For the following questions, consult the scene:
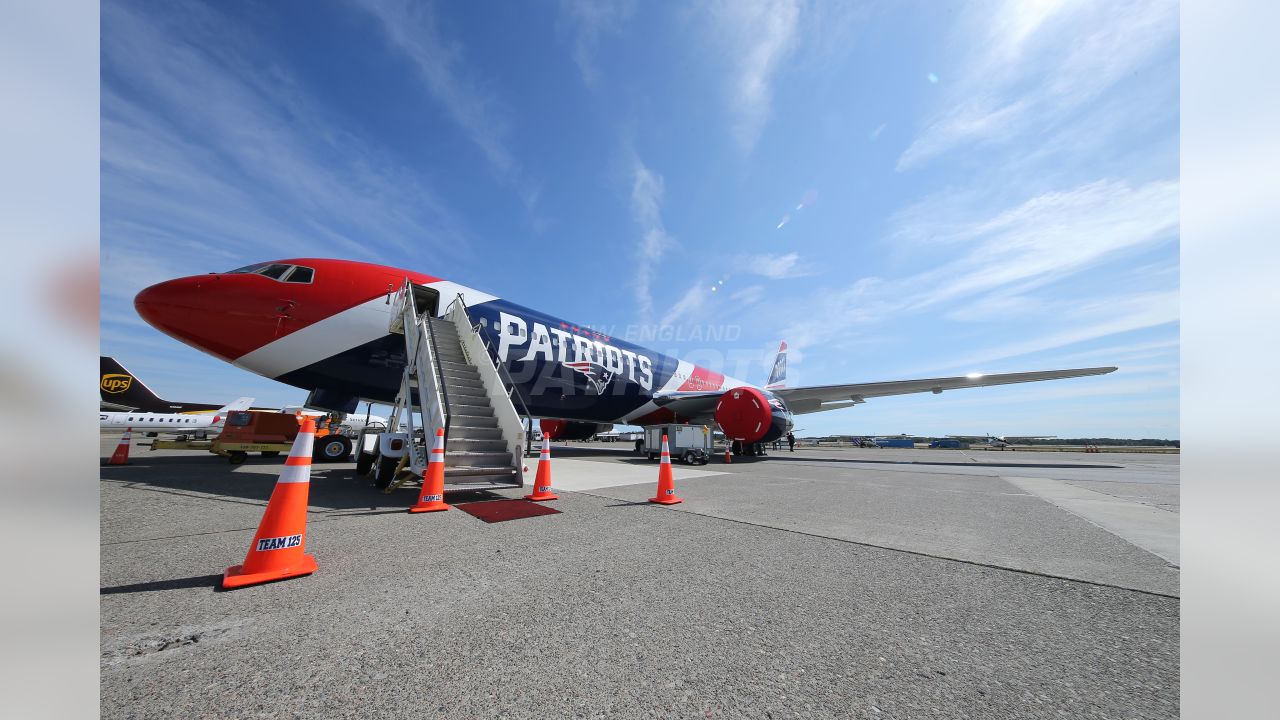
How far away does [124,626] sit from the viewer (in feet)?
6.41

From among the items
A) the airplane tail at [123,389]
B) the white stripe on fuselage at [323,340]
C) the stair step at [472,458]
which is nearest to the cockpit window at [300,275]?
the white stripe on fuselage at [323,340]

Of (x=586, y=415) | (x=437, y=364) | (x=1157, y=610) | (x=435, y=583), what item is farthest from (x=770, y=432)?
(x=435, y=583)

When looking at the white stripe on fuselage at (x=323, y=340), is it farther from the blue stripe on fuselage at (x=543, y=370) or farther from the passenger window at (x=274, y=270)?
the passenger window at (x=274, y=270)

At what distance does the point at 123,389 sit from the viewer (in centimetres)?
2580

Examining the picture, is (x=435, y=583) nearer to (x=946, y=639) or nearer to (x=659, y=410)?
(x=946, y=639)

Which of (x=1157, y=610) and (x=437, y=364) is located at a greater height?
(x=437, y=364)

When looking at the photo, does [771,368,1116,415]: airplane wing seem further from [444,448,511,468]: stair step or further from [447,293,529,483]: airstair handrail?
[444,448,511,468]: stair step

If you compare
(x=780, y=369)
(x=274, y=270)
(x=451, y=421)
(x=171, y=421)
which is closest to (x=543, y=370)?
(x=451, y=421)

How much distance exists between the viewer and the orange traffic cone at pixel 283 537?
2.61 m

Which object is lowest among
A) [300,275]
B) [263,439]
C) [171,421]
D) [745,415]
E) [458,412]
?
[171,421]

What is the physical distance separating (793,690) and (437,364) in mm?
7047

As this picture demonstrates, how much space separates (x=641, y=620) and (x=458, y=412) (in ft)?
17.1

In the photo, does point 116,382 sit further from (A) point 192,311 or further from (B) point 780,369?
(B) point 780,369
